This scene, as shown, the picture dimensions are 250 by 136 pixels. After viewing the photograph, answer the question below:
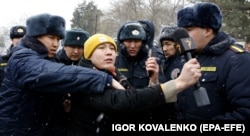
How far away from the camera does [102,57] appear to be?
9.32 feet

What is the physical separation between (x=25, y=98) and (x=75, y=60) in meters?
2.49

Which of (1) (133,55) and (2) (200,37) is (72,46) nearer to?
(1) (133,55)

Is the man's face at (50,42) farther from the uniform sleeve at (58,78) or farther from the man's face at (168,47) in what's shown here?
the man's face at (168,47)

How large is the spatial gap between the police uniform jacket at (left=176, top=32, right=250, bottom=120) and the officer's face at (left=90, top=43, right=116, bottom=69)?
2.42ft

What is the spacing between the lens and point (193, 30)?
3168 millimetres

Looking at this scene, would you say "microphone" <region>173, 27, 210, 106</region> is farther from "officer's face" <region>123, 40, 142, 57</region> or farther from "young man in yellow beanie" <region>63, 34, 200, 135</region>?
"officer's face" <region>123, 40, 142, 57</region>

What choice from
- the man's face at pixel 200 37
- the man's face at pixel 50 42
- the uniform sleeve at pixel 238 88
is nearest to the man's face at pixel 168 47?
the man's face at pixel 200 37

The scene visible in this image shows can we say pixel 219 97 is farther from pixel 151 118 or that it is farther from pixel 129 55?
pixel 129 55

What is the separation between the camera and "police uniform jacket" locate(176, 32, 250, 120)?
2771 millimetres

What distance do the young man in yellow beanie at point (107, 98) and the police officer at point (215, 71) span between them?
15.4 inches

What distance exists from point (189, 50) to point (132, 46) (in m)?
2.43

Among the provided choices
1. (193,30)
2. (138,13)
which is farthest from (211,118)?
(138,13)

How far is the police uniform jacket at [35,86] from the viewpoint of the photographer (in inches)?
98.9

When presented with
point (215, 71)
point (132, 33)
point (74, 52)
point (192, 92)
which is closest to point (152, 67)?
point (192, 92)
